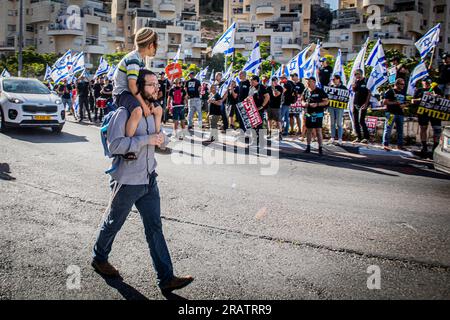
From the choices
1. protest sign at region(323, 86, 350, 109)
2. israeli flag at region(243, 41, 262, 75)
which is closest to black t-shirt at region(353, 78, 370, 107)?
protest sign at region(323, 86, 350, 109)

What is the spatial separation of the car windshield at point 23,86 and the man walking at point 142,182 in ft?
41.4

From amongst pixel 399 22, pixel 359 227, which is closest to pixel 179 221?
pixel 359 227

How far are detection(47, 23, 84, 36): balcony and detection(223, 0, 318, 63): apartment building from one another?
2749 centimetres

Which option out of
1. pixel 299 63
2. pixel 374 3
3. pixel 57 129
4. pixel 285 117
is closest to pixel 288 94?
pixel 285 117

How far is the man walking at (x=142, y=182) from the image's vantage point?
381 centimetres

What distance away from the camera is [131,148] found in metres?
3.76

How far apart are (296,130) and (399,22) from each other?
5944cm

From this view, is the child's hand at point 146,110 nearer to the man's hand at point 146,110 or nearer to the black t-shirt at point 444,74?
the man's hand at point 146,110

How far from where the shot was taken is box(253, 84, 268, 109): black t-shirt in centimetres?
1449

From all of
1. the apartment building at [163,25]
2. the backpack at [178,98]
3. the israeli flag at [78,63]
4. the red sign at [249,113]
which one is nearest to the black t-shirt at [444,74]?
the red sign at [249,113]
